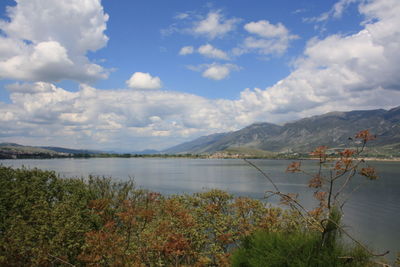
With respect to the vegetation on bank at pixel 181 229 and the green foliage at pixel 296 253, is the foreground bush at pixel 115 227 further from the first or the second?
the green foliage at pixel 296 253

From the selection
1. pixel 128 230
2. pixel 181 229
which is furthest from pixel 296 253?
pixel 181 229

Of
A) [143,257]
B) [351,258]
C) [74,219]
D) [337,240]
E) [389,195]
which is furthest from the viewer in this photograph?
[389,195]

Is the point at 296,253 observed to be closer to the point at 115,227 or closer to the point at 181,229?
the point at 181,229

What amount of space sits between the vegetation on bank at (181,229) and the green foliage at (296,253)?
2 cm

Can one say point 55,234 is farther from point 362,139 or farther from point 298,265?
point 362,139

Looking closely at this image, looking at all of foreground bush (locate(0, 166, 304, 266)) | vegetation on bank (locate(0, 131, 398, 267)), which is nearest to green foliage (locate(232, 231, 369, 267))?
vegetation on bank (locate(0, 131, 398, 267))

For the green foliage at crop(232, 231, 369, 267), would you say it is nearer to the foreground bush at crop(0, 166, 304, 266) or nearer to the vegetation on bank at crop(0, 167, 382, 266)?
the vegetation on bank at crop(0, 167, 382, 266)

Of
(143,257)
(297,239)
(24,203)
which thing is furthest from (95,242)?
(24,203)

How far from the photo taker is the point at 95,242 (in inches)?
417

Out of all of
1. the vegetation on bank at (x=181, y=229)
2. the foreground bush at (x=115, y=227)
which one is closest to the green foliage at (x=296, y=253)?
the vegetation on bank at (x=181, y=229)

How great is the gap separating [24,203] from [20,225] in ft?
19.0

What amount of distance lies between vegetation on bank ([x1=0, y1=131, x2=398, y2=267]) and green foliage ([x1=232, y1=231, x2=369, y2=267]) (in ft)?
0.06

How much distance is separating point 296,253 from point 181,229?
409 inches

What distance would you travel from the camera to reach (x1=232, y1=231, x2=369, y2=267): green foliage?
5.20 meters
